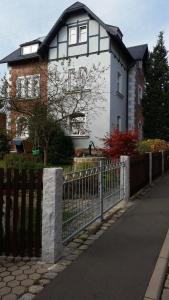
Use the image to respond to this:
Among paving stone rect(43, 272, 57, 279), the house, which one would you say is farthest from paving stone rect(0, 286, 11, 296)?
the house

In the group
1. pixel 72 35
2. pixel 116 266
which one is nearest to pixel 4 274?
pixel 116 266

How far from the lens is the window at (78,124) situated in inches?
762

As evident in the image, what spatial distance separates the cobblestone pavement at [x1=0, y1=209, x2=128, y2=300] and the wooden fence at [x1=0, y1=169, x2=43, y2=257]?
18cm

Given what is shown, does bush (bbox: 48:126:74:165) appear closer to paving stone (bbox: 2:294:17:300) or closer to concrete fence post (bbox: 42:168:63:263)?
concrete fence post (bbox: 42:168:63:263)

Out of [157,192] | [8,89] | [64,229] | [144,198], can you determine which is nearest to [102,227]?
[64,229]

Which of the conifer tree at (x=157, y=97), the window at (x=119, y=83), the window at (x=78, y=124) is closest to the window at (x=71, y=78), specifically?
the window at (x=78, y=124)

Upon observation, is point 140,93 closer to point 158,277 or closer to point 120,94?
point 120,94

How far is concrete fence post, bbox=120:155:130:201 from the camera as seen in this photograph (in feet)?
30.8

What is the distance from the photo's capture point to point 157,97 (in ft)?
86.0

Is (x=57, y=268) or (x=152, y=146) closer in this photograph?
(x=57, y=268)

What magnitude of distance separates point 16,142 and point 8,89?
4.78 m

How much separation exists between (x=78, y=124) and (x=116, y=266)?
1511 centimetres

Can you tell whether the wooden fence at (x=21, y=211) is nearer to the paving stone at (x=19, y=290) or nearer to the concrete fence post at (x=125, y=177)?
the paving stone at (x=19, y=290)

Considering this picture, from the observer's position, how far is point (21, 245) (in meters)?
4.95
